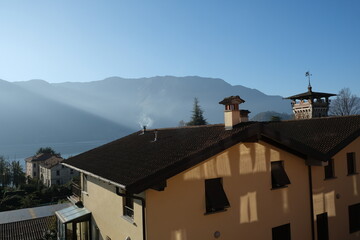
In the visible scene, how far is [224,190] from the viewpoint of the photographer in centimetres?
1005

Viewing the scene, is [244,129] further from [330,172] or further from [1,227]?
[1,227]

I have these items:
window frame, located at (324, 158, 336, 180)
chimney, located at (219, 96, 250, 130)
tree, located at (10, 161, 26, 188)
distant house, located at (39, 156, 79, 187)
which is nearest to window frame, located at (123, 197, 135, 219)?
chimney, located at (219, 96, 250, 130)

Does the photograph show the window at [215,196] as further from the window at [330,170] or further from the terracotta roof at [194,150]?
the window at [330,170]

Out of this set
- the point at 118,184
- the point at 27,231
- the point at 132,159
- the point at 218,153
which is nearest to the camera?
the point at 118,184

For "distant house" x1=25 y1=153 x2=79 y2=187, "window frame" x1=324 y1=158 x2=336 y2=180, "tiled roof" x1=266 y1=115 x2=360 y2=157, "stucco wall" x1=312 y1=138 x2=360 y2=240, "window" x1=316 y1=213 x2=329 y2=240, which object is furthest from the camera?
"distant house" x1=25 y1=153 x2=79 y2=187

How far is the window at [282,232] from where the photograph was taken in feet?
37.5

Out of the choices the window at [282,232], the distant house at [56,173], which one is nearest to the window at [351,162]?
the window at [282,232]

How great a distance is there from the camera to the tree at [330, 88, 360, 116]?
59.4 meters

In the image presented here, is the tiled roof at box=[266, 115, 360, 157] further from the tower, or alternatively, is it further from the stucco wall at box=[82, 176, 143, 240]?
the tower

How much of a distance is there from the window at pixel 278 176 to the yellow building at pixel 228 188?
1.6 inches

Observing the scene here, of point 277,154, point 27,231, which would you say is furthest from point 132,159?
point 27,231

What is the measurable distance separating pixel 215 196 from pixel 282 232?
13.1 feet

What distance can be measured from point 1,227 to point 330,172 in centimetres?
2443

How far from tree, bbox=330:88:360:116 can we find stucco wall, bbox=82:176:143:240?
189 ft
